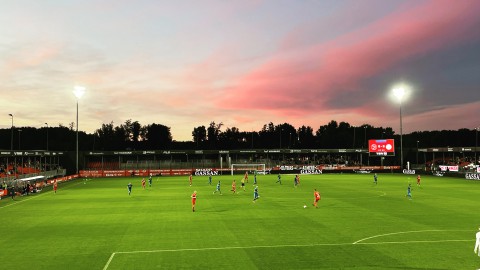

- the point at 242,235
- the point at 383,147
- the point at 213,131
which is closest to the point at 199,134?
the point at 213,131

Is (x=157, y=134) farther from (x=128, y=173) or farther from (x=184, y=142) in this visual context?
(x=128, y=173)

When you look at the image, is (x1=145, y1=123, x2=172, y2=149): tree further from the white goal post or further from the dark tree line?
the white goal post

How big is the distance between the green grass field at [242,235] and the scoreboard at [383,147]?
52.6 meters

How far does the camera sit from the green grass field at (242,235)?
711 inches

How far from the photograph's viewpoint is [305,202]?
3962cm

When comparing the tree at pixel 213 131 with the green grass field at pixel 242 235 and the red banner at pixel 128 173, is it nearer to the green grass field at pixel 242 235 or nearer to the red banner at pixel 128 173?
the red banner at pixel 128 173

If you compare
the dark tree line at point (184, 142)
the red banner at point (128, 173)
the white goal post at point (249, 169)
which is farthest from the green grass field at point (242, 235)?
the dark tree line at point (184, 142)

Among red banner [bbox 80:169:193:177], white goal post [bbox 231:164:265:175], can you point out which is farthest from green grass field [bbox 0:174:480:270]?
white goal post [bbox 231:164:265:175]

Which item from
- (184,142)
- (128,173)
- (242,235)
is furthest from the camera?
(184,142)

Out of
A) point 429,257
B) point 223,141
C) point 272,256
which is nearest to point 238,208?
point 272,256

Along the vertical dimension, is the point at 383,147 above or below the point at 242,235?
above

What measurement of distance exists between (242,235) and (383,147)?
7603cm

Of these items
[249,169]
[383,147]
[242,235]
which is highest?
[383,147]

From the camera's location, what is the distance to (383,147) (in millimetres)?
92375
